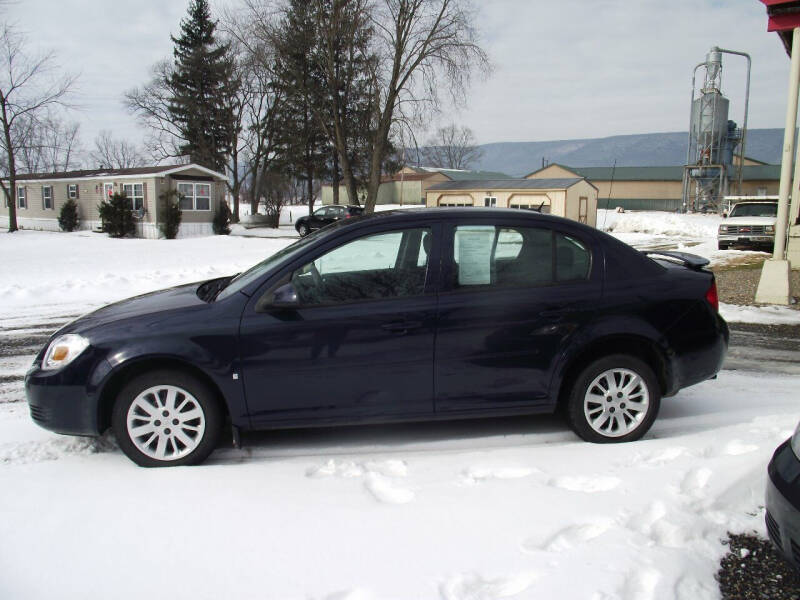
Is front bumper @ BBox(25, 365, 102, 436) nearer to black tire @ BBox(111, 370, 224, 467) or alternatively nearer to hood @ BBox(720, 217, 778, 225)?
black tire @ BBox(111, 370, 224, 467)

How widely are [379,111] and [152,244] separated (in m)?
13.5

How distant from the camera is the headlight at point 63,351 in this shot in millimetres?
3928

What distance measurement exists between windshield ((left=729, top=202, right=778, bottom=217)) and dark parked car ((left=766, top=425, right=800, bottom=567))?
71.4 feet

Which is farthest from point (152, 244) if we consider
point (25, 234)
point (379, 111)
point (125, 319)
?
point (125, 319)

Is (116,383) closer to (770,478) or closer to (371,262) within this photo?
(371,262)

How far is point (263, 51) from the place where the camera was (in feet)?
110

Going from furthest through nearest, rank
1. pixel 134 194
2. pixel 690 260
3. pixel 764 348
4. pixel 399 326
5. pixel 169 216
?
pixel 134 194
pixel 169 216
pixel 764 348
pixel 690 260
pixel 399 326

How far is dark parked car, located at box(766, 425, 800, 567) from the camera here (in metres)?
2.37

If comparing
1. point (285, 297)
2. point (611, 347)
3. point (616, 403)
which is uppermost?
point (285, 297)

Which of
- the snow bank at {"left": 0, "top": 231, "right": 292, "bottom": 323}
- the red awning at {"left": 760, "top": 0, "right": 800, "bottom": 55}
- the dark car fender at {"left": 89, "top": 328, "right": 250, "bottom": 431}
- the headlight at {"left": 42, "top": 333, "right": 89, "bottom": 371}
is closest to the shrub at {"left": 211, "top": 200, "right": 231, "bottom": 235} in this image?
the snow bank at {"left": 0, "top": 231, "right": 292, "bottom": 323}

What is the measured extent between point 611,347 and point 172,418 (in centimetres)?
288

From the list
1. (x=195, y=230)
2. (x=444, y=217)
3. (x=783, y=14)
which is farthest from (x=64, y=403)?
(x=195, y=230)

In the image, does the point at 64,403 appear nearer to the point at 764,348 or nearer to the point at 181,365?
the point at 181,365

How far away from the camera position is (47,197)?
39.3m
